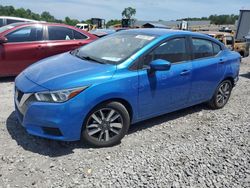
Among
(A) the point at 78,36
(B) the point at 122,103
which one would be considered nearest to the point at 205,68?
(B) the point at 122,103

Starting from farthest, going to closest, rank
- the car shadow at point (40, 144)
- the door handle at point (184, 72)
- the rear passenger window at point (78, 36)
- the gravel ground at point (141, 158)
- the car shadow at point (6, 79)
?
1. the rear passenger window at point (78, 36)
2. the car shadow at point (6, 79)
3. the door handle at point (184, 72)
4. the car shadow at point (40, 144)
5. the gravel ground at point (141, 158)

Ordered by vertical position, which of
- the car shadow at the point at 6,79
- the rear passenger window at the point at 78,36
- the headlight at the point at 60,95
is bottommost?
the car shadow at the point at 6,79

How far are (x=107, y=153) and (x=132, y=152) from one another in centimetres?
33

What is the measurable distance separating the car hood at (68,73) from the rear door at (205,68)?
164cm

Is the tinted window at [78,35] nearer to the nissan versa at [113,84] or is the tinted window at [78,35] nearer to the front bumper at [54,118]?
the nissan versa at [113,84]

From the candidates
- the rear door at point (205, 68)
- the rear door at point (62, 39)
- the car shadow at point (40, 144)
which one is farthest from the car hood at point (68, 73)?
the rear door at point (62, 39)

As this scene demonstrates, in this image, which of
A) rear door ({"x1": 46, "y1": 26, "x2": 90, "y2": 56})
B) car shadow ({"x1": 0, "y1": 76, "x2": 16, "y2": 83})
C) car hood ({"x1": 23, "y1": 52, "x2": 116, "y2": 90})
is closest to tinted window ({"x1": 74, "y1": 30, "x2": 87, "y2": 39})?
rear door ({"x1": 46, "y1": 26, "x2": 90, "y2": 56})

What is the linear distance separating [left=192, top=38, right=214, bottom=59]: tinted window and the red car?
3472 millimetres

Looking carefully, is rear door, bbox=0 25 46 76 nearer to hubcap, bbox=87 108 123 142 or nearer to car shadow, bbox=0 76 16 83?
car shadow, bbox=0 76 16 83

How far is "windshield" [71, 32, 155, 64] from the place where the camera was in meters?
3.74

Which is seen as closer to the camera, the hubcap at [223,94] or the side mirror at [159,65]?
the side mirror at [159,65]

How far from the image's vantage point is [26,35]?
6.46 meters

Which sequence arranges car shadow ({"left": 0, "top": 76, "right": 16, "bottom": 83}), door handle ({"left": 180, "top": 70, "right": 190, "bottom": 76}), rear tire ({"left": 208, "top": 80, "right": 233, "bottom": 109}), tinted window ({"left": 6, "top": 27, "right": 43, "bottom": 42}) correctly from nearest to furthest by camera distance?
door handle ({"left": 180, "top": 70, "right": 190, "bottom": 76}), rear tire ({"left": 208, "top": 80, "right": 233, "bottom": 109}), tinted window ({"left": 6, "top": 27, "right": 43, "bottom": 42}), car shadow ({"left": 0, "top": 76, "right": 16, "bottom": 83})

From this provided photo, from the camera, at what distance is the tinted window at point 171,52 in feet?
12.6
